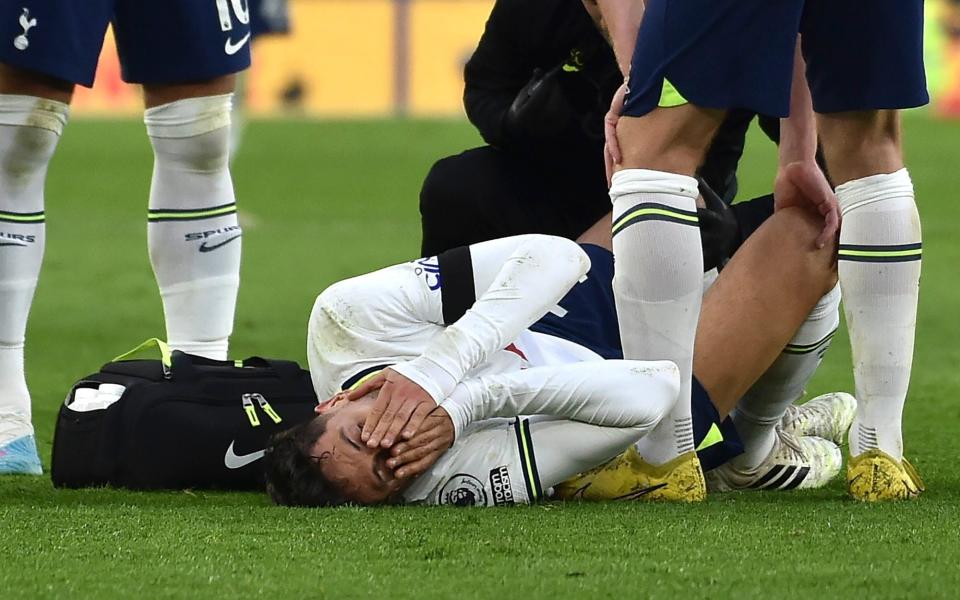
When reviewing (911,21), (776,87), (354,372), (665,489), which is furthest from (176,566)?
(911,21)

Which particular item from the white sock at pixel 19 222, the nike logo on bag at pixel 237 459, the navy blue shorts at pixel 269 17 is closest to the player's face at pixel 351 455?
the nike logo on bag at pixel 237 459

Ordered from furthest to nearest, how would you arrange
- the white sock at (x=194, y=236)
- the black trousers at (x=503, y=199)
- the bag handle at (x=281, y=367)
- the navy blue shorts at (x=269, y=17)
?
the navy blue shorts at (x=269, y=17) → the black trousers at (x=503, y=199) → the white sock at (x=194, y=236) → the bag handle at (x=281, y=367)

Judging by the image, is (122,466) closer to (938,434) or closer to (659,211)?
(659,211)

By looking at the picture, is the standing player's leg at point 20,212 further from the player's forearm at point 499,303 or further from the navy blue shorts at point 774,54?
the navy blue shorts at point 774,54

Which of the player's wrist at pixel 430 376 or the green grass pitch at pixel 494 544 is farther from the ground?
the player's wrist at pixel 430 376

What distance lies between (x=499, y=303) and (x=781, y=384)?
612 millimetres

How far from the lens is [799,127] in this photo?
291cm

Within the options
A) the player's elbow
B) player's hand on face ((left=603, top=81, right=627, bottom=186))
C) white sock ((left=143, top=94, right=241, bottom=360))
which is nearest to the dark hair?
the player's elbow

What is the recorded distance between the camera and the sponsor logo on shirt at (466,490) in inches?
102

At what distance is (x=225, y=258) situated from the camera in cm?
349

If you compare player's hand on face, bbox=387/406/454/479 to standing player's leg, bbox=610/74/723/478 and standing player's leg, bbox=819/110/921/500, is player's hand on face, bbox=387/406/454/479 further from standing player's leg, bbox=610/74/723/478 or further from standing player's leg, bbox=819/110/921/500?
standing player's leg, bbox=819/110/921/500

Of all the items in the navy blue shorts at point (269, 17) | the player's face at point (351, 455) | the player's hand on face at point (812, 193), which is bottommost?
the navy blue shorts at point (269, 17)

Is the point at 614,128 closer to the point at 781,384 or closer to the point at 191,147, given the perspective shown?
the point at 781,384

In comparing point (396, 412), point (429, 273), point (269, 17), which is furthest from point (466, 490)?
point (269, 17)
